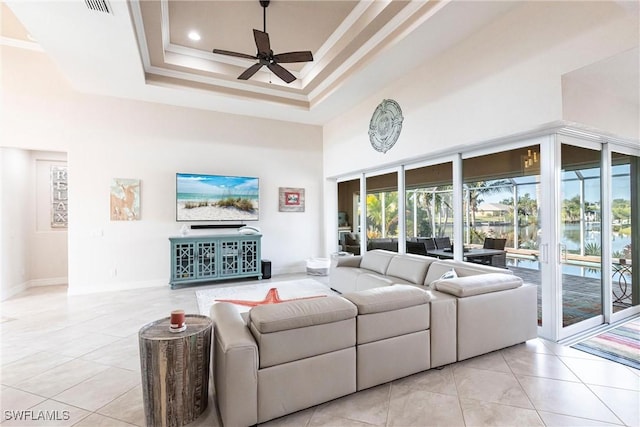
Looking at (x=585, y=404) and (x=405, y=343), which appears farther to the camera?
(x=405, y=343)

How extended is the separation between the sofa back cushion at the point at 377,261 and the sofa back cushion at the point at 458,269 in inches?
32.2

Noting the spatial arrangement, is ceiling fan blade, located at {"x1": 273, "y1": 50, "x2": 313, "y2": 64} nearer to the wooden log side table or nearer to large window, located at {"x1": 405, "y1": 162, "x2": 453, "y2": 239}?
large window, located at {"x1": 405, "y1": 162, "x2": 453, "y2": 239}

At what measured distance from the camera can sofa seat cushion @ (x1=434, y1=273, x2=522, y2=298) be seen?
2.73 meters

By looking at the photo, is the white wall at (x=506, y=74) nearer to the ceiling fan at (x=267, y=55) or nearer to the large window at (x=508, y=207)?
the large window at (x=508, y=207)

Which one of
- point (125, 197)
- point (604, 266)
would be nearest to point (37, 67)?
point (125, 197)

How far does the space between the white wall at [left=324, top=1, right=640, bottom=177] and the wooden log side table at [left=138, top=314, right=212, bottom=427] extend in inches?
144

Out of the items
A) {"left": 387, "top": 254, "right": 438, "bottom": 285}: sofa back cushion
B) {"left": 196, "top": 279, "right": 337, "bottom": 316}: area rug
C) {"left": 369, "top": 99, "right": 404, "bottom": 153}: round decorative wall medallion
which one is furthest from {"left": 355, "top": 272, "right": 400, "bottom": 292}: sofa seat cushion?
{"left": 369, "top": 99, "right": 404, "bottom": 153}: round decorative wall medallion

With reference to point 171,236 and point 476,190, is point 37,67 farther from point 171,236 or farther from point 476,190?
point 476,190

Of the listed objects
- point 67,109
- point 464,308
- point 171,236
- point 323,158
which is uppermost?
point 67,109

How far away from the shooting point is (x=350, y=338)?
7.23ft

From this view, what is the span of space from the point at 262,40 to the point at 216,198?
11.4 feet

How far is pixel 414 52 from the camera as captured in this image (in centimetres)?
411

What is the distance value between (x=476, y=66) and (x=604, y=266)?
112 inches

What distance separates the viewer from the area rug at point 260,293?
15.6ft
